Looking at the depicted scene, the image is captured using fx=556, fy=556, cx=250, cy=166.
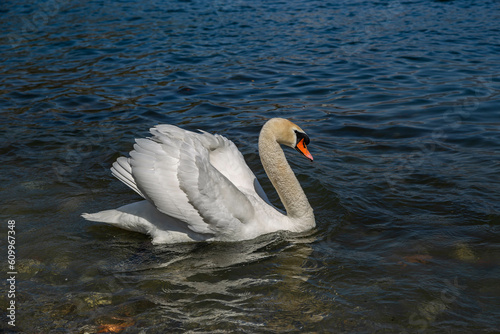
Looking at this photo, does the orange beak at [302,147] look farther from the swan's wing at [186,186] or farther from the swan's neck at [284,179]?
the swan's wing at [186,186]

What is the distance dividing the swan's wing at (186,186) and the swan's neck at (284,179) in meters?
0.63

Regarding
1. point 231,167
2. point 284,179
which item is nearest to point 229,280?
point 284,179

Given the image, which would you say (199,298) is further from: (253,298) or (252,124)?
(252,124)

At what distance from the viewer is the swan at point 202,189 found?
5418 mm

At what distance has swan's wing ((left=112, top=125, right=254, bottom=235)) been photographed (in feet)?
17.7

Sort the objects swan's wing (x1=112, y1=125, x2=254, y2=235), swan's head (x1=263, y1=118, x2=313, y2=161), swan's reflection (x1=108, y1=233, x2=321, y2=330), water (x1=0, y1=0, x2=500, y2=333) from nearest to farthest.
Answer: swan's reflection (x1=108, y1=233, x2=321, y2=330)
water (x1=0, y1=0, x2=500, y2=333)
swan's wing (x1=112, y1=125, x2=254, y2=235)
swan's head (x1=263, y1=118, x2=313, y2=161)

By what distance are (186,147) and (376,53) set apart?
8868mm

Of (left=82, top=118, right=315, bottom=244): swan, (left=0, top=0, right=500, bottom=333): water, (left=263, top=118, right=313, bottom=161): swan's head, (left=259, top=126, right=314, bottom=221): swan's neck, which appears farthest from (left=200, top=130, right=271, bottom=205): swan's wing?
(left=0, top=0, right=500, bottom=333): water

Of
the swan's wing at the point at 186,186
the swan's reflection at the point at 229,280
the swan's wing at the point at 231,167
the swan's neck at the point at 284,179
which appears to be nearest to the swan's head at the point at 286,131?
the swan's neck at the point at 284,179

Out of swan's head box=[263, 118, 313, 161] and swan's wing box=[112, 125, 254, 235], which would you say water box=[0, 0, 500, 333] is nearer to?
swan's wing box=[112, 125, 254, 235]

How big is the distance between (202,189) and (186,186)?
0.16m

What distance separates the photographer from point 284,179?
19.9 ft

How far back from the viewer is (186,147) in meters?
5.52

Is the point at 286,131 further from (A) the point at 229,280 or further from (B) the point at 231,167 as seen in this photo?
(A) the point at 229,280
